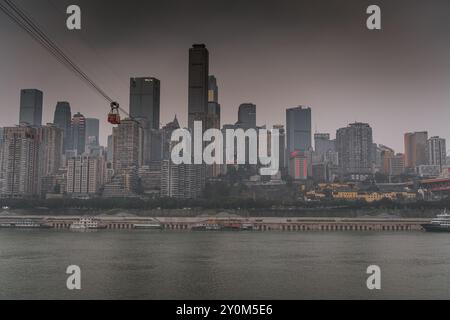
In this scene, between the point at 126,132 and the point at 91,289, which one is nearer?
the point at 91,289

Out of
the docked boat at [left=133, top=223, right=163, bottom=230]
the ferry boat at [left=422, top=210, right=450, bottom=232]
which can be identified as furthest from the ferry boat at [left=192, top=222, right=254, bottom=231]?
the ferry boat at [left=422, top=210, right=450, bottom=232]

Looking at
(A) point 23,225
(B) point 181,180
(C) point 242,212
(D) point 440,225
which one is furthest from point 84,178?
(D) point 440,225

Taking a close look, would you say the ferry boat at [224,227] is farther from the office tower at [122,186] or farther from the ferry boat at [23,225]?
the office tower at [122,186]

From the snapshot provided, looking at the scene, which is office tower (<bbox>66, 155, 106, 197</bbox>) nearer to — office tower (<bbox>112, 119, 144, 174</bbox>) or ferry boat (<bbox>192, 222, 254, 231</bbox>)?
office tower (<bbox>112, 119, 144, 174</bbox>)

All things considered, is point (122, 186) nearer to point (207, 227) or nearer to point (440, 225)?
point (207, 227)

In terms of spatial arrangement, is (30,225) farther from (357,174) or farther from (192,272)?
(357,174)
